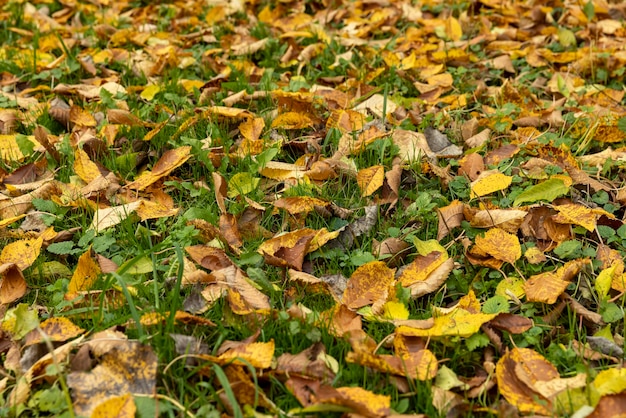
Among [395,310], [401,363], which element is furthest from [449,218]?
[401,363]

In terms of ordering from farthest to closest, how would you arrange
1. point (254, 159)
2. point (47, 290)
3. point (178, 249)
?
point (254, 159), point (47, 290), point (178, 249)

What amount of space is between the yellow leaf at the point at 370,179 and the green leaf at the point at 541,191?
42 cm

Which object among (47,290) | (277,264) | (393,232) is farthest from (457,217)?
(47,290)

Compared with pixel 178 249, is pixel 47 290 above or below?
Result: below

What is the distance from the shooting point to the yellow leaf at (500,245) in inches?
73.5

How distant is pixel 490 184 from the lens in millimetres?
2129

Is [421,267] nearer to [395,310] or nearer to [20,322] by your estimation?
[395,310]

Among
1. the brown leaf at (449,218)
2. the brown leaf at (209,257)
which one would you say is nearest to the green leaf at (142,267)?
the brown leaf at (209,257)

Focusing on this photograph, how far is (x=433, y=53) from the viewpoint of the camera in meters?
3.22

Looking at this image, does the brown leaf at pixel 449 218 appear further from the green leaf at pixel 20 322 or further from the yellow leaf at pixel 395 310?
the green leaf at pixel 20 322

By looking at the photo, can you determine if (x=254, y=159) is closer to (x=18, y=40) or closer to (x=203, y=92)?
(x=203, y=92)

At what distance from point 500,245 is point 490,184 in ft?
0.98

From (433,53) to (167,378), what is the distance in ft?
7.27

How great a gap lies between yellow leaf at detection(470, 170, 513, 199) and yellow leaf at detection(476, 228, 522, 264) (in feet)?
0.68
